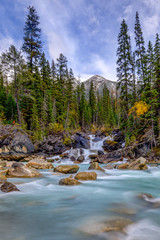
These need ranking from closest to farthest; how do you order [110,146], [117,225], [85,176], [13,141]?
[117,225] < [85,176] < [13,141] < [110,146]

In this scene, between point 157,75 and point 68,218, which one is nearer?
point 68,218

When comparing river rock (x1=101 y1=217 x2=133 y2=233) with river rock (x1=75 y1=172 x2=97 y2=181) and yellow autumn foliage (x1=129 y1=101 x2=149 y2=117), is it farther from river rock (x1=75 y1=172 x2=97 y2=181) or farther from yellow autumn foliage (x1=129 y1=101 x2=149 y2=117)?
yellow autumn foliage (x1=129 y1=101 x2=149 y2=117)

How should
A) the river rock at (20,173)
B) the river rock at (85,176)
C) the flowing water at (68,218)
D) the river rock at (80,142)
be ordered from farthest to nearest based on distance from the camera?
1. the river rock at (80,142)
2. the river rock at (20,173)
3. the river rock at (85,176)
4. the flowing water at (68,218)

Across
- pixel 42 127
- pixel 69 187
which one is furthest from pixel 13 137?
pixel 69 187

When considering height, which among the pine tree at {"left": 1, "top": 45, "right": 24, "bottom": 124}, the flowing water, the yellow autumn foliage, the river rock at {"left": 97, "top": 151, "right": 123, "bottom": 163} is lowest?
the river rock at {"left": 97, "top": 151, "right": 123, "bottom": 163}

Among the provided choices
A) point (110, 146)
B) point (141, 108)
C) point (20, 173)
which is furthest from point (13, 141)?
point (141, 108)

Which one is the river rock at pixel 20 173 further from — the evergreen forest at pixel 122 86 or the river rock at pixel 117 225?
the evergreen forest at pixel 122 86

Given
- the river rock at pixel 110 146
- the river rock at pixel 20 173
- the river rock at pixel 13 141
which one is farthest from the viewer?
the river rock at pixel 110 146

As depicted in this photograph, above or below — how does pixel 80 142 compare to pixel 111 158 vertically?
above

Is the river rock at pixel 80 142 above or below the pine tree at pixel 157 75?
below

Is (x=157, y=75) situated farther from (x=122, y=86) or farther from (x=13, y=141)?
(x=13, y=141)

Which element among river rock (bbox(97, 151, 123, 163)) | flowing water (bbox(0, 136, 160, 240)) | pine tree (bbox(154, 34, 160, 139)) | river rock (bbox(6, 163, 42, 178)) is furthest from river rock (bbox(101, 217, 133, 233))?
pine tree (bbox(154, 34, 160, 139))

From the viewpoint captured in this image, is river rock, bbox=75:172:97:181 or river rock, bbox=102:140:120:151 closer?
river rock, bbox=75:172:97:181

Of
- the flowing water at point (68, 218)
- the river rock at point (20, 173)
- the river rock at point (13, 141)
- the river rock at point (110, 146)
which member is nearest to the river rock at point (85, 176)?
the flowing water at point (68, 218)
